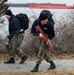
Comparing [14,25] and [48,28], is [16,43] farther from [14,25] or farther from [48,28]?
[48,28]

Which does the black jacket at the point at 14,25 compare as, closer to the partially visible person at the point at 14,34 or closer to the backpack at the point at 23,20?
the partially visible person at the point at 14,34

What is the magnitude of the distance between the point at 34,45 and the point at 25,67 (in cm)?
301

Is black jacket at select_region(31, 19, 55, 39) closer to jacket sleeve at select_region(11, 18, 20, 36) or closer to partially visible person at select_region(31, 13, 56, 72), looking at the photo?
partially visible person at select_region(31, 13, 56, 72)

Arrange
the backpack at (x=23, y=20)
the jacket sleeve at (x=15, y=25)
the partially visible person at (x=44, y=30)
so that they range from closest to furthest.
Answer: the partially visible person at (x=44, y=30)
the jacket sleeve at (x=15, y=25)
the backpack at (x=23, y=20)

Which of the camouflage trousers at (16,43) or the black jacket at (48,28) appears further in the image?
the camouflage trousers at (16,43)

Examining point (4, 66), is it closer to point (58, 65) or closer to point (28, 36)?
point (58, 65)

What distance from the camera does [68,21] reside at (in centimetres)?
1543

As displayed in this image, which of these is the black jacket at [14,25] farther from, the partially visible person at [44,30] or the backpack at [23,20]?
the partially visible person at [44,30]

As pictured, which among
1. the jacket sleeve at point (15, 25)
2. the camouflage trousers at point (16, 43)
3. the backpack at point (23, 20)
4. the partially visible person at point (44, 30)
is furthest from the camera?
the camouflage trousers at point (16, 43)

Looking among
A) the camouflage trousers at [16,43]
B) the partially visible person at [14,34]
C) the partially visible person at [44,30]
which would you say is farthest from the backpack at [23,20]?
the partially visible person at [44,30]

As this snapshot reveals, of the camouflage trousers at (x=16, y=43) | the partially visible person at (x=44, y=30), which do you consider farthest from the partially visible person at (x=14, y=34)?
the partially visible person at (x=44, y=30)

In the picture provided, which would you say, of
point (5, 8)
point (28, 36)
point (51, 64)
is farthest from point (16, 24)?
point (28, 36)

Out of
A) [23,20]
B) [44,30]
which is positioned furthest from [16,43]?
[44,30]

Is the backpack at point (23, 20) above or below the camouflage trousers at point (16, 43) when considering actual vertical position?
above
